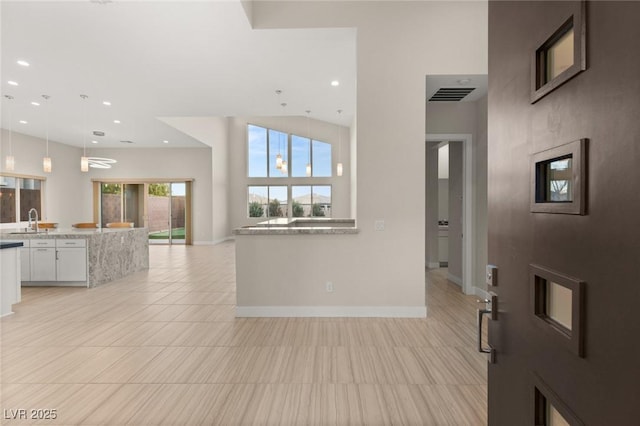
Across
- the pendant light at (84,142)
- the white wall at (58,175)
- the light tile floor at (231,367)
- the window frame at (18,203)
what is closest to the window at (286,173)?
the pendant light at (84,142)

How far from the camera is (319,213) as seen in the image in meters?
13.0

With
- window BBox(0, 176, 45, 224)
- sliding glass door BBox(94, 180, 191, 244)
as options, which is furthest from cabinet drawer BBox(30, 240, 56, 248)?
sliding glass door BBox(94, 180, 191, 244)

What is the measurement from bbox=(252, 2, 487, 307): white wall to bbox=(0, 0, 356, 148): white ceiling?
268 millimetres

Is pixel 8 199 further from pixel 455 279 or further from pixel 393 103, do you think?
pixel 455 279

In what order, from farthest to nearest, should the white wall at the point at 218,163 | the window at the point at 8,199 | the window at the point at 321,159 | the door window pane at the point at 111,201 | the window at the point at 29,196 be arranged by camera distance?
1. the window at the point at 321,159
2. the door window pane at the point at 111,201
3. the white wall at the point at 218,163
4. the window at the point at 29,196
5. the window at the point at 8,199

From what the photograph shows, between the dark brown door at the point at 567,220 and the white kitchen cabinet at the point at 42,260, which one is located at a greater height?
the dark brown door at the point at 567,220

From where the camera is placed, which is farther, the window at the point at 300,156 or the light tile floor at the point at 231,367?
the window at the point at 300,156

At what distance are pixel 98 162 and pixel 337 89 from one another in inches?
258

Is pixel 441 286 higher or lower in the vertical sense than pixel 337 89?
lower

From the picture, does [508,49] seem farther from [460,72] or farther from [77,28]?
[77,28]

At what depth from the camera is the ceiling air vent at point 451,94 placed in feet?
14.4

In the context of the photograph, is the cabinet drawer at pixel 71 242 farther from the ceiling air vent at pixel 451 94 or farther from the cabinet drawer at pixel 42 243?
the ceiling air vent at pixel 451 94

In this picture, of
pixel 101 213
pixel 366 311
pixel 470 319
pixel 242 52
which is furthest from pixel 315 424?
pixel 101 213

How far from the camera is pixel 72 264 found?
18.5 ft
